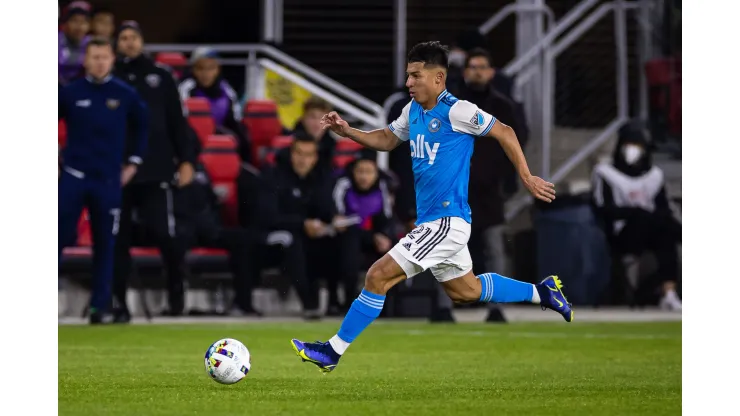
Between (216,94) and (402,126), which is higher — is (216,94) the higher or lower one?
the higher one

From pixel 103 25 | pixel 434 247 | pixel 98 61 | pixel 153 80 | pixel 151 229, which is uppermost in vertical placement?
pixel 103 25

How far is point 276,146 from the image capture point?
16609 millimetres

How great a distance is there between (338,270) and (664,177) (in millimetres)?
5299

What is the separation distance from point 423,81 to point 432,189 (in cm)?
63

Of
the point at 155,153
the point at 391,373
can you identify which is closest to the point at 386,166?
the point at 155,153

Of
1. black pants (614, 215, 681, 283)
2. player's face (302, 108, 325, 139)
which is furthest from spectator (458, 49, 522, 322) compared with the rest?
black pants (614, 215, 681, 283)

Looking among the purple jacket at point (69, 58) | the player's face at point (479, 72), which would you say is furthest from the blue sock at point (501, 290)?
the purple jacket at point (69, 58)

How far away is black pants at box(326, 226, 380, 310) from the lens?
1540 cm

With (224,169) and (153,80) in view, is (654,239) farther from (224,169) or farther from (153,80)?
(153,80)

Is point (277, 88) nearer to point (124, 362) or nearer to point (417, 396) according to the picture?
point (124, 362)

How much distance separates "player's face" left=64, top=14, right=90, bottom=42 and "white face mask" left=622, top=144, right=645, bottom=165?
627cm

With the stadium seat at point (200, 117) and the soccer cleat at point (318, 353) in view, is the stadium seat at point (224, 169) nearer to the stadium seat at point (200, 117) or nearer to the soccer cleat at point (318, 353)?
the stadium seat at point (200, 117)

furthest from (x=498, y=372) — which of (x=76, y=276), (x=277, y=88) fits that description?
(x=277, y=88)

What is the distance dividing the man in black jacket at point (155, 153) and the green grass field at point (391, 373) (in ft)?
3.49
